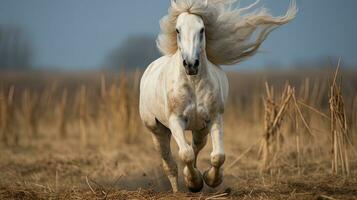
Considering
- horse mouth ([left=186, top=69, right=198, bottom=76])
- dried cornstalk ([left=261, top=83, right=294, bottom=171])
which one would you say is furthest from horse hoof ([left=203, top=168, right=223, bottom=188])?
dried cornstalk ([left=261, top=83, right=294, bottom=171])

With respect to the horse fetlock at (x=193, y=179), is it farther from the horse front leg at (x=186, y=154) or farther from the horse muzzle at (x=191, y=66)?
the horse muzzle at (x=191, y=66)

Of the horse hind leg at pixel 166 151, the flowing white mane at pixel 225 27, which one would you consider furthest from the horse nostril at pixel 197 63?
the horse hind leg at pixel 166 151

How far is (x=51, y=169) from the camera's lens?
932 cm

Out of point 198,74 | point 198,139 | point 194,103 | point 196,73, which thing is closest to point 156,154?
point 198,139

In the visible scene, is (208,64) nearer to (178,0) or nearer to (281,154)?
(178,0)

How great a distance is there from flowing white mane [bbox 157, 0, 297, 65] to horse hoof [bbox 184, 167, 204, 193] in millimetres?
1456

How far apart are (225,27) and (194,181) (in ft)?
5.98

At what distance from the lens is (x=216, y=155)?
5.85 metres

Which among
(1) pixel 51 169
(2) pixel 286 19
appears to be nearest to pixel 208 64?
(2) pixel 286 19

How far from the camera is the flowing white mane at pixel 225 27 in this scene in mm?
6156

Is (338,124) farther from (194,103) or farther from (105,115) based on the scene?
(105,115)

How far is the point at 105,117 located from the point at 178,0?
7040mm

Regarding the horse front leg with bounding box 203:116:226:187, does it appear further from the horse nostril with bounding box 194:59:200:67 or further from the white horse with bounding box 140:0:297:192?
the horse nostril with bounding box 194:59:200:67

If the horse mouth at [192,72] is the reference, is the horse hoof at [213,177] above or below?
below
